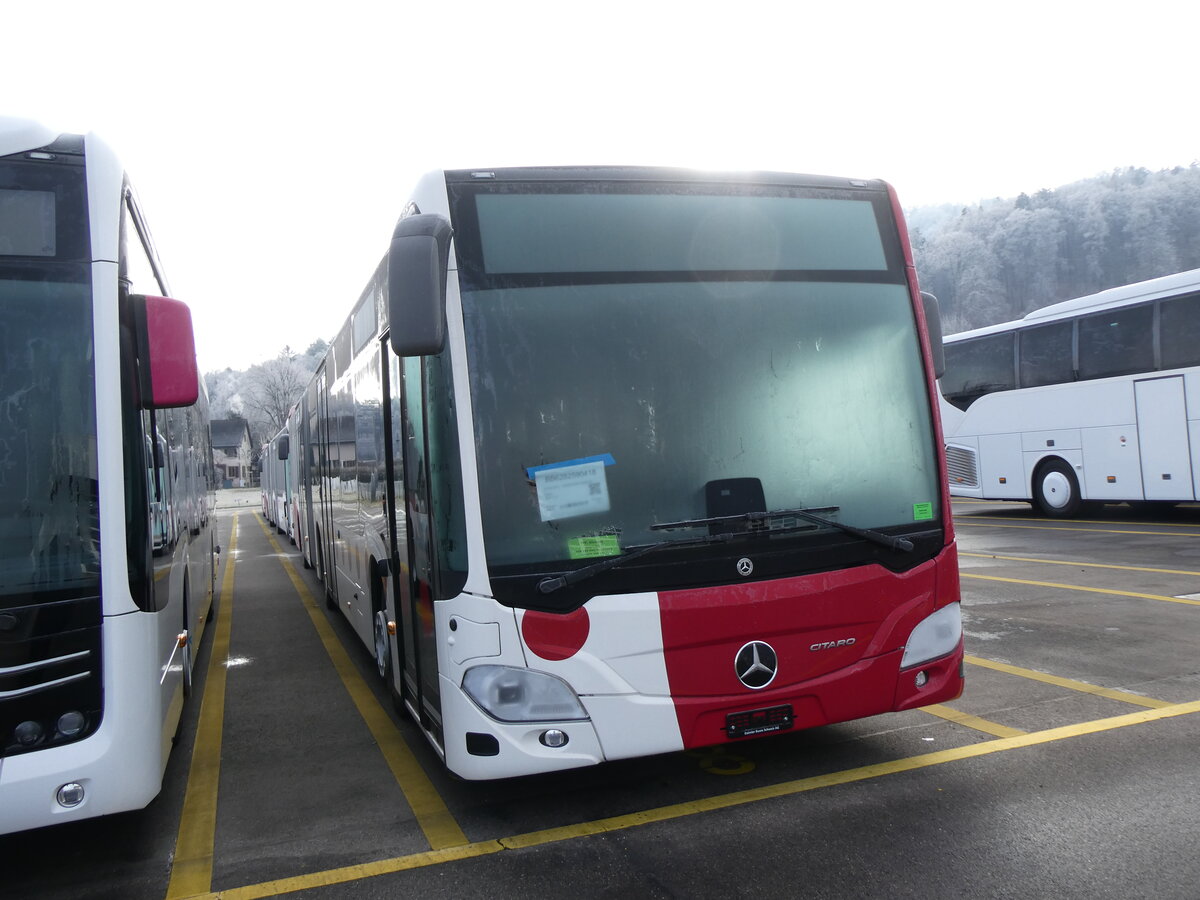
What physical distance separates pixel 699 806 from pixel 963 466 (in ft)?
54.6

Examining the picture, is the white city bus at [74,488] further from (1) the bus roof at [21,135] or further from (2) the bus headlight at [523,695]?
(2) the bus headlight at [523,695]

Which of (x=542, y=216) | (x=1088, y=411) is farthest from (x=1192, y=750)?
(x=1088, y=411)

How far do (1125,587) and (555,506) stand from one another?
7.68 m

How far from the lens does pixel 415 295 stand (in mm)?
3777

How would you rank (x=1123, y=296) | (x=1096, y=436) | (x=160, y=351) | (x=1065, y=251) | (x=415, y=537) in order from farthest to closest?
(x=1065, y=251), (x=1096, y=436), (x=1123, y=296), (x=415, y=537), (x=160, y=351)

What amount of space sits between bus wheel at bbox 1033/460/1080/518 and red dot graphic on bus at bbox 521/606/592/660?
50.8 ft

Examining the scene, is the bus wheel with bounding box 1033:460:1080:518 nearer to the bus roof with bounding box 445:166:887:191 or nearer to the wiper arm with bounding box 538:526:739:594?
the bus roof with bounding box 445:166:887:191

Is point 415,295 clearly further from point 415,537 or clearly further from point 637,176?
point 415,537

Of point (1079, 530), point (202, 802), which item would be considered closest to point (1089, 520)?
point (1079, 530)

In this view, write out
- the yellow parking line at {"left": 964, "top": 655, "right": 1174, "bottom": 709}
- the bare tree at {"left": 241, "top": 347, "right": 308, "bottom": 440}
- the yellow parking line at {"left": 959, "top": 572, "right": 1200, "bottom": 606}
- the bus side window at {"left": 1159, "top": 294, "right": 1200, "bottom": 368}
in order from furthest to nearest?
the bare tree at {"left": 241, "top": 347, "right": 308, "bottom": 440}
the bus side window at {"left": 1159, "top": 294, "right": 1200, "bottom": 368}
the yellow parking line at {"left": 959, "top": 572, "right": 1200, "bottom": 606}
the yellow parking line at {"left": 964, "top": 655, "right": 1174, "bottom": 709}

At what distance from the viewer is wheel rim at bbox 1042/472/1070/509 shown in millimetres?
17047

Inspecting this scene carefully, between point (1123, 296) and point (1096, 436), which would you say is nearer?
point (1123, 296)

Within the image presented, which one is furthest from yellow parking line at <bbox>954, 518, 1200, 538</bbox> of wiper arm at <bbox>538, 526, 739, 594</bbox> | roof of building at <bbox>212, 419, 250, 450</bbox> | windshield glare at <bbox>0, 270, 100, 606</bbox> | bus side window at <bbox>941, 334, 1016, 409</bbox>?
roof of building at <bbox>212, 419, 250, 450</bbox>

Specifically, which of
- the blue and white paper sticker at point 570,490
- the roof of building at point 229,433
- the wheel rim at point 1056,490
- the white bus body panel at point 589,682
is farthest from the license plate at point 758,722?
the roof of building at point 229,433
